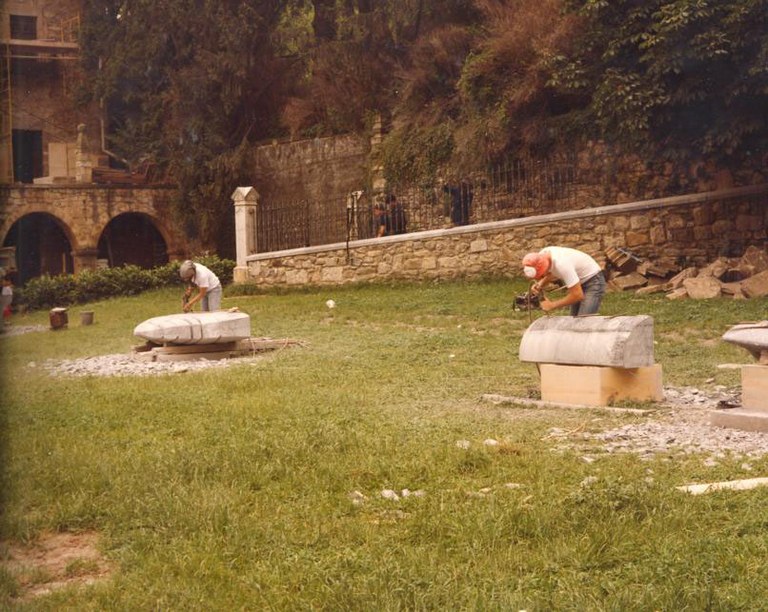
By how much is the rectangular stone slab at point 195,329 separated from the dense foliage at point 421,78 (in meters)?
2.91

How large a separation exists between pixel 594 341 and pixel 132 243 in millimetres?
10313

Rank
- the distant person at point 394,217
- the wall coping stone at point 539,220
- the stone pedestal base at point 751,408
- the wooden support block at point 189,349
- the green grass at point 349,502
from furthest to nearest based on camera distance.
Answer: the distant person at point 394,217, the wall coping stone at point 539,220, the wooden support block at point 189,349, the stone pedestal base at point 751,408, the green grass at point 349,502

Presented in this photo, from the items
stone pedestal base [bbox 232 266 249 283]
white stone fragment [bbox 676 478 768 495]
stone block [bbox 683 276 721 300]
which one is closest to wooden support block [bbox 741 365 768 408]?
white stone fragment [bbox 676 478 768 495]

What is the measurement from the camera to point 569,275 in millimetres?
8258

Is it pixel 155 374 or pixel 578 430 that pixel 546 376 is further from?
pixel 155 374

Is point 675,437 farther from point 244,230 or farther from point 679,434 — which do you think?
point 244,230

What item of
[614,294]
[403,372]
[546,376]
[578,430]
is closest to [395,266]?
[614,294]

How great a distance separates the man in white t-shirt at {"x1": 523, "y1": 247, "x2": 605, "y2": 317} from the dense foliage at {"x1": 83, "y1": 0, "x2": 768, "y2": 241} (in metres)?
4.11

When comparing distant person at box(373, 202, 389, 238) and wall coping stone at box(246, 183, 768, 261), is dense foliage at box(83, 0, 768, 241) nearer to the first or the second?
wall coping stone at box(246, 183, 768, 261)

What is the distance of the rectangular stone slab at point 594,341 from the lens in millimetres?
7488

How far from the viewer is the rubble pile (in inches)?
558

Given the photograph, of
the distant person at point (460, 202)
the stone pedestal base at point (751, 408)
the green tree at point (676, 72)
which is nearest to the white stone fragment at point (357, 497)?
the stone pedestal base at point (751, 408)

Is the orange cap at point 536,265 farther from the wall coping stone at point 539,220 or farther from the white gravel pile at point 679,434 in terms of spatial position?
the wall coping stone at point 539,220

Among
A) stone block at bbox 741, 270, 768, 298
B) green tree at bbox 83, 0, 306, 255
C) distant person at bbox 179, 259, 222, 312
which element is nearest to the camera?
distant person at bbox 179, 259, 222, 312
